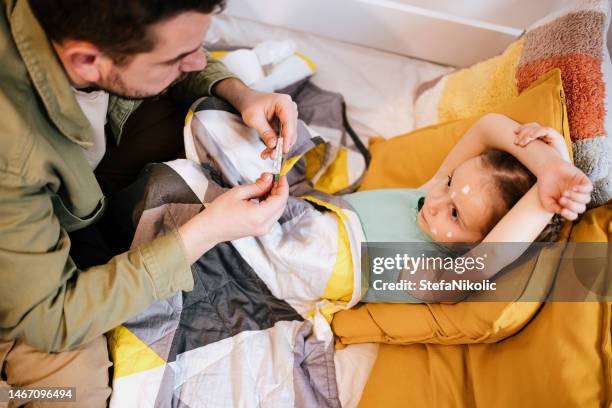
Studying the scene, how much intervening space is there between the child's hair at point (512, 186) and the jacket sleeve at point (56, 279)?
635mm

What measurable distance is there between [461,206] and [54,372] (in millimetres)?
819

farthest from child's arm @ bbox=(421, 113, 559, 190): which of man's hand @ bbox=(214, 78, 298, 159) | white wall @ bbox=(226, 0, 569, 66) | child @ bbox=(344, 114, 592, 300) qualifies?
white wall @ bbox=(226, 0, 569, 66)

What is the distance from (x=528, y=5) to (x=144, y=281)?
1.36m

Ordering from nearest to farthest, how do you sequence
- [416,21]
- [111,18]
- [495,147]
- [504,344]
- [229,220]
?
[111,18] < [229,220] < [504,344] < [495,147] < [416,21]

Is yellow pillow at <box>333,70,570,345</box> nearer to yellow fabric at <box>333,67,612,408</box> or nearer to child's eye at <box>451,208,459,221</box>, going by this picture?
yellow fabric at <box>333,67,612,408</box>

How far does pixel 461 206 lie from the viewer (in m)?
1.02

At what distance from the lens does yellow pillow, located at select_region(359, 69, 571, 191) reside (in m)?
1.08

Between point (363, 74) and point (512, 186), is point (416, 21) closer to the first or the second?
point (363, 74)

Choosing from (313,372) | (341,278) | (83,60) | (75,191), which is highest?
(83,60)

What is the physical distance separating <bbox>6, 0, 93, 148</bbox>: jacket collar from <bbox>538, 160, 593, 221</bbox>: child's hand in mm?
817

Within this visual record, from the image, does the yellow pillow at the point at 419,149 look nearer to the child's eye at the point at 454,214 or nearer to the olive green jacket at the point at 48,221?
the child's eye at the point at 454,214

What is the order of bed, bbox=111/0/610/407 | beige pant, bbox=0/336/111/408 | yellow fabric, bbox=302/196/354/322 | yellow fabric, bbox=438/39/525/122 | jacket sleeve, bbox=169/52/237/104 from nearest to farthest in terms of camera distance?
beige pant, bbox=0/336/111/408 → yellow fabric, bbox=302/196/354/322 → jacket sleeve, bbox=169/52/237/104 → yellow fabric, bbox=438/39/525/122 → bed, bbox=111/0/610/407

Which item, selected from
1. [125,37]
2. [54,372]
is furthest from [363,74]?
[54,372]

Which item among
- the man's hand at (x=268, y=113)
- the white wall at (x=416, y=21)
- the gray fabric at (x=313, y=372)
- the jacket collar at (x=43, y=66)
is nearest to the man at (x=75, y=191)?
the jacket collar at (x=43, y=66)
